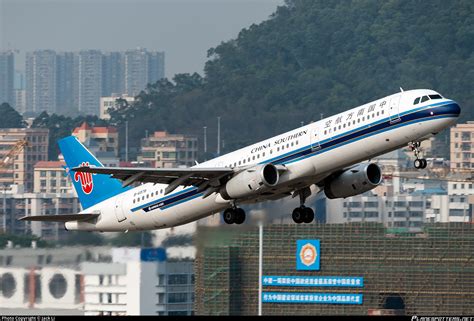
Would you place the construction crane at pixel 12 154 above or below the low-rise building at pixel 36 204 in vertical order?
above

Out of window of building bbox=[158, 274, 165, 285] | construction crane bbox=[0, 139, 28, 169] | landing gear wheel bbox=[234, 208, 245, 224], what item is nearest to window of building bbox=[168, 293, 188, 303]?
window of building bbox=[158, 274, 165, 285]

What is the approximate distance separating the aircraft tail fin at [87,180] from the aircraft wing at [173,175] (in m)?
6.42

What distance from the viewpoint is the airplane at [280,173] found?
2254 inches

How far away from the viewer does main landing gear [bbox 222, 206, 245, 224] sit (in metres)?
61.9

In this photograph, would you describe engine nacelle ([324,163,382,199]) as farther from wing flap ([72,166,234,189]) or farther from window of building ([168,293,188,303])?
window of building ([168,293,188,303])

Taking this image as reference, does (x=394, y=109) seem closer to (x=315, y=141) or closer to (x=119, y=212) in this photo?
(x=315, y=141)

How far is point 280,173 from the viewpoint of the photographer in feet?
194

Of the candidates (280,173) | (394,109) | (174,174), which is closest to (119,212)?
(174,174)

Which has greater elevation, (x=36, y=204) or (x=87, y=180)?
(x=36, y=204)

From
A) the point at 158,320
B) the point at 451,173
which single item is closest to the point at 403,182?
the point at 451,173

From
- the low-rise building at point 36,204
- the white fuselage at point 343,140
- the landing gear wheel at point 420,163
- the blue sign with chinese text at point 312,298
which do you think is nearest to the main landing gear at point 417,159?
the landing gear wheel at point 420,163

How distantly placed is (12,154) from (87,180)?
123 m

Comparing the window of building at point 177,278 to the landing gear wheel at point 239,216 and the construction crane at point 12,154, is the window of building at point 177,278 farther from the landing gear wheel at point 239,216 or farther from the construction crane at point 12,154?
the construction crane at point 12,154

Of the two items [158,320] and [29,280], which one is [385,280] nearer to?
[29,280]
